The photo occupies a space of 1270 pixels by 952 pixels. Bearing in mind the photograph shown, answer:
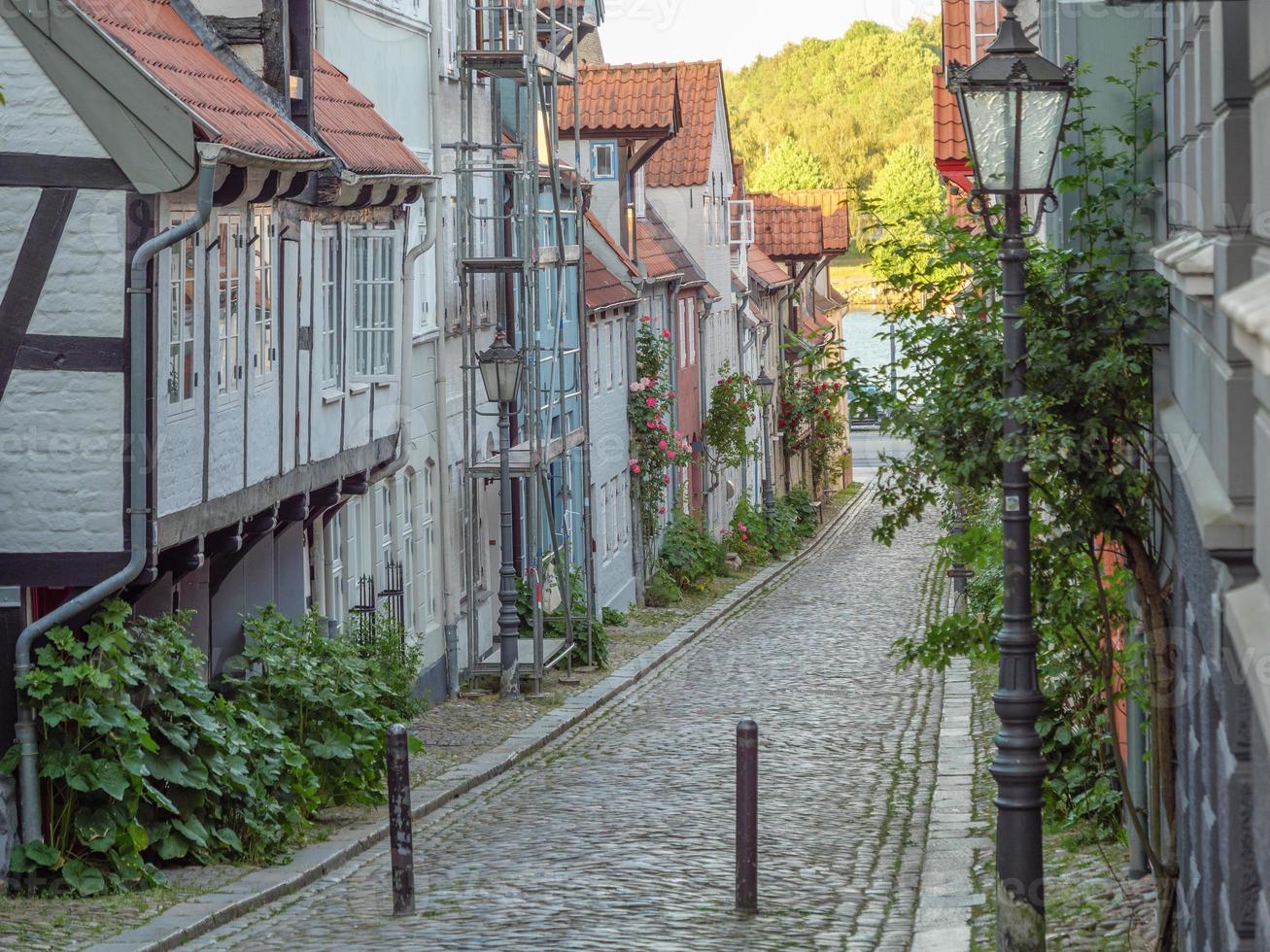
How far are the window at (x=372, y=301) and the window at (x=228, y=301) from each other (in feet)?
10.9

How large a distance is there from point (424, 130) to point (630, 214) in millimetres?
11434

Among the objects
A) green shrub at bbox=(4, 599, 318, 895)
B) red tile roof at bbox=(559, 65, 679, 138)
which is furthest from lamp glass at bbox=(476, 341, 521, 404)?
red tile roof at bbox=(559, 65, 679, 138)

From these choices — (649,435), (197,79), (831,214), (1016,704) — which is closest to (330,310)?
(197,79)

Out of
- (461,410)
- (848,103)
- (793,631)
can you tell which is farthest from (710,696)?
(848,103)

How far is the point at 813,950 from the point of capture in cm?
954

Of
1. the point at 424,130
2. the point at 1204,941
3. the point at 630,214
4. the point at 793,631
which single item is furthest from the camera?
the point at 630,214

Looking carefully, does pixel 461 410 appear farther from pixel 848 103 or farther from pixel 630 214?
pixel 848 103

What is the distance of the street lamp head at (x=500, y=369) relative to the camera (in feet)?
61.5

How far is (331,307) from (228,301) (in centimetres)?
296

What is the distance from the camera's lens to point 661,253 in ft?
114

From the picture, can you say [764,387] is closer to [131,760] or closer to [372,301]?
[372,301]

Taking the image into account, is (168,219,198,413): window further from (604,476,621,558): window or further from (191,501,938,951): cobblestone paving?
(604,476,621,558): window

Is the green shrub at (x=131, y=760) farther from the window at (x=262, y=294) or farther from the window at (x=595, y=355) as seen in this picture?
the window at (x=595, y=355)

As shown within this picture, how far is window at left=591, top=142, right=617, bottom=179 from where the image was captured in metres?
31.7
